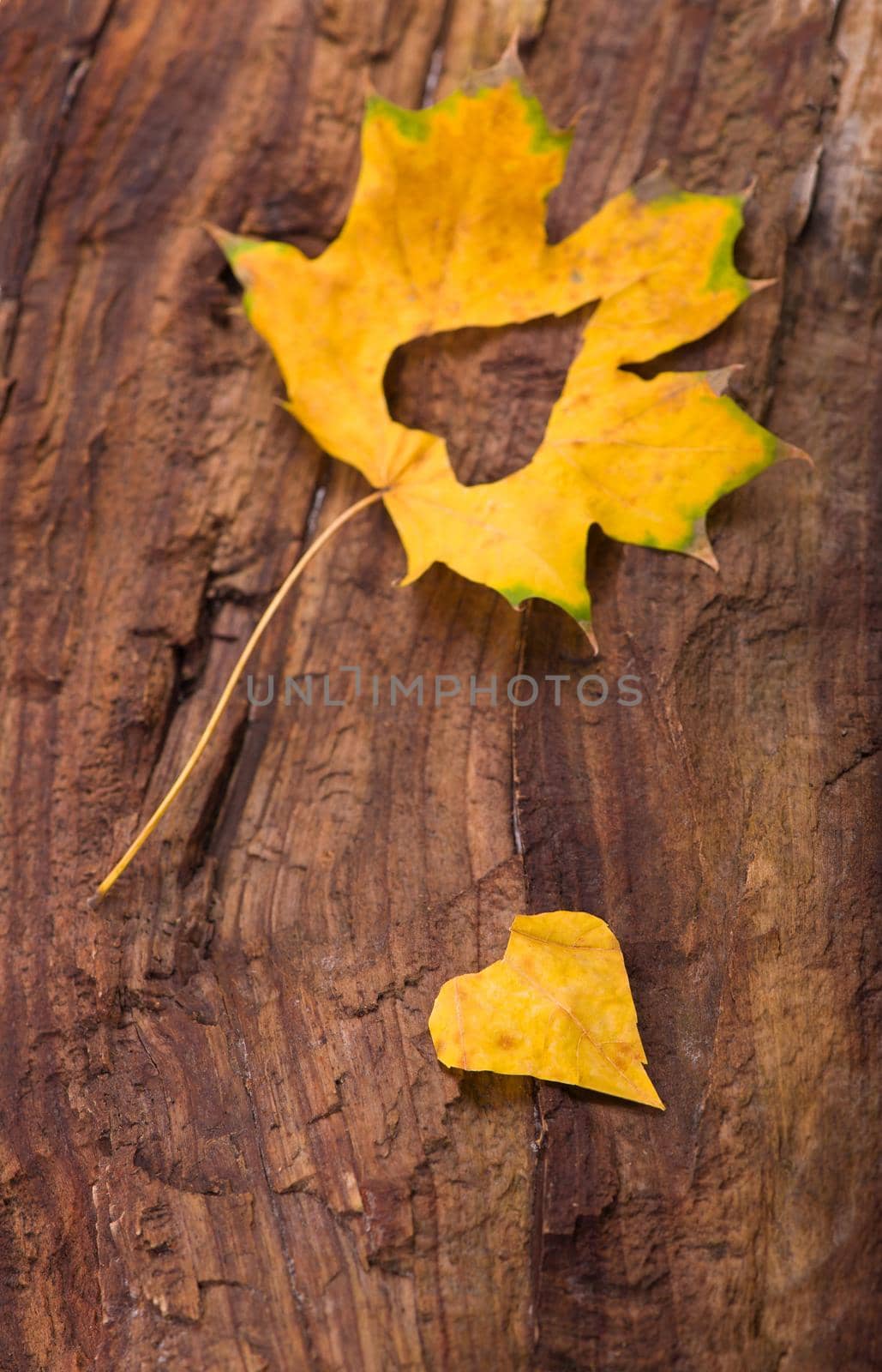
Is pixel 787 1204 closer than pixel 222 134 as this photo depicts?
Yes

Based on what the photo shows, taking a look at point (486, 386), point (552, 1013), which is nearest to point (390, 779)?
point (552, 1013)

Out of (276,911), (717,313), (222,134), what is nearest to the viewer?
(276,911)

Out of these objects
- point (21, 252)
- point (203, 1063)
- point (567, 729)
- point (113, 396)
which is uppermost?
point (21, 252)

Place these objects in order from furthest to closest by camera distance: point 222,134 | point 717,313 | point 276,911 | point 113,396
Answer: point 222,134 → point 113,396 → point 717,313 → point 276,911

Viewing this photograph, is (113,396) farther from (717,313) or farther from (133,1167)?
(133,1167)

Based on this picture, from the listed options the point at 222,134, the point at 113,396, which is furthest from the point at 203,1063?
the point at 222,134

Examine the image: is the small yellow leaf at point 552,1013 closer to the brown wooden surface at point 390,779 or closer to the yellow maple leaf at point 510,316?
the brown wooden surface at point 390,779

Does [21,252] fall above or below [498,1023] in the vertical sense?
above

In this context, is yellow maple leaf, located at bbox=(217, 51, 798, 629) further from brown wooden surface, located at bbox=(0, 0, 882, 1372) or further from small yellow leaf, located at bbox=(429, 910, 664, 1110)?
small yellow leaf, located at bbox=(429, 910, 664, 1110)
